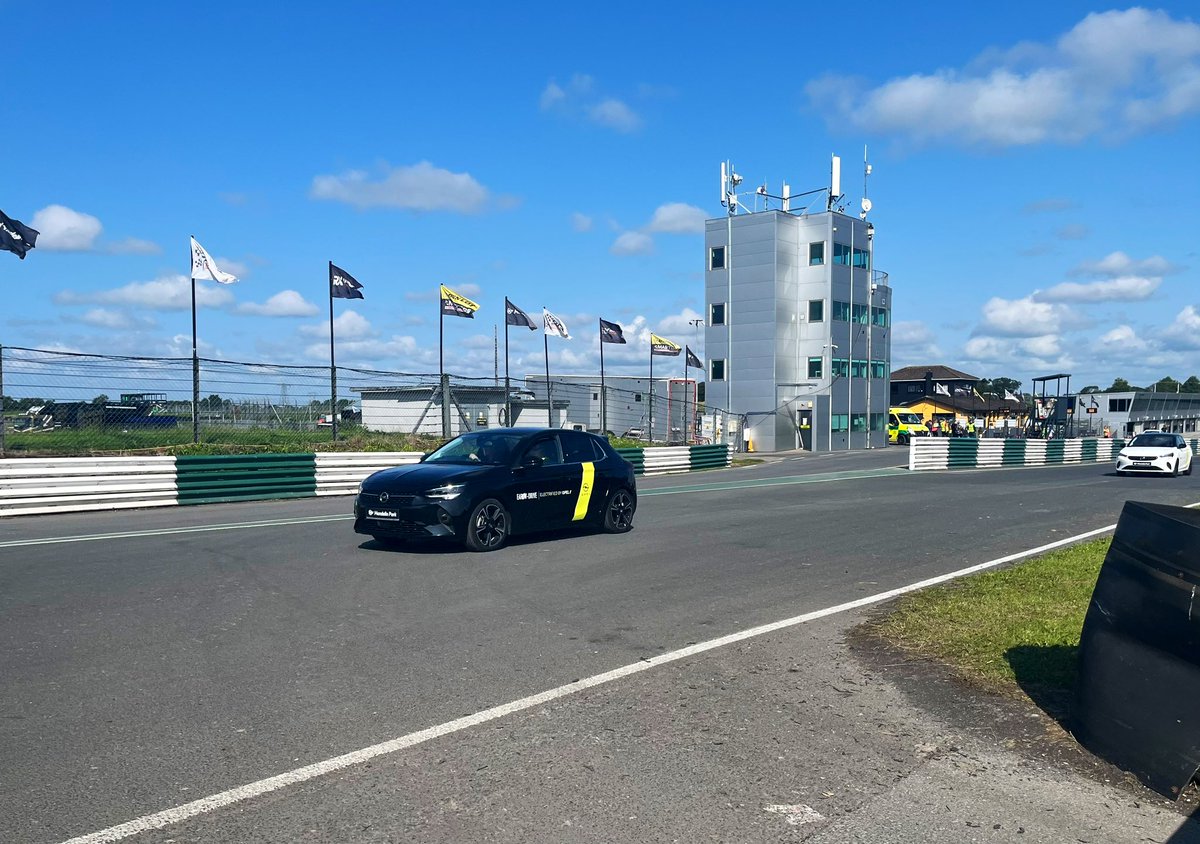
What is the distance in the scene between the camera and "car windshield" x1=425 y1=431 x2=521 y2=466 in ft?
40.5

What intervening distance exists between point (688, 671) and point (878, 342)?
64542mm

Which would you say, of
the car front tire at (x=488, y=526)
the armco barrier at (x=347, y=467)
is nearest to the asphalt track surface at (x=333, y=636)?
the car front tire at (x=488, y=526)

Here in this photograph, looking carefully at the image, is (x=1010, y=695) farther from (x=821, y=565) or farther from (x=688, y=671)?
(x=821, y=565)

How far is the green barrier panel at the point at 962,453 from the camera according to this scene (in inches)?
1432

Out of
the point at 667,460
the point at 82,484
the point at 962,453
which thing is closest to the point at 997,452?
the point at 962,453

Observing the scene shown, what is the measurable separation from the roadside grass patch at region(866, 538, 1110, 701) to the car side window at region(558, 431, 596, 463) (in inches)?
205

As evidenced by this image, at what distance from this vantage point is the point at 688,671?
21.4ft

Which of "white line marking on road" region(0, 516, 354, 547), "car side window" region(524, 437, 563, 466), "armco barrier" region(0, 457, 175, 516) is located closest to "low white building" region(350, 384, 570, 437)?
"armco barrier" region(0, 457, 175, 516)

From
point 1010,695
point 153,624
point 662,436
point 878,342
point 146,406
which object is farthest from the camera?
point 878,342

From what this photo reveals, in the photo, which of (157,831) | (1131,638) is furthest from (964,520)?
(157,831)

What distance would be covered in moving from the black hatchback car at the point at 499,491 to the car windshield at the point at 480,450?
1 centimetres

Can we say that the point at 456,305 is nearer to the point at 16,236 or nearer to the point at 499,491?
the point at 16,236

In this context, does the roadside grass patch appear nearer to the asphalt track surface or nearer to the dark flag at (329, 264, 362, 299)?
the asphalt track surface

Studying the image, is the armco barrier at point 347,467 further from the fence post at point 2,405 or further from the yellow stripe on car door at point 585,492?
the yellow stripe on car door at point 585,492
